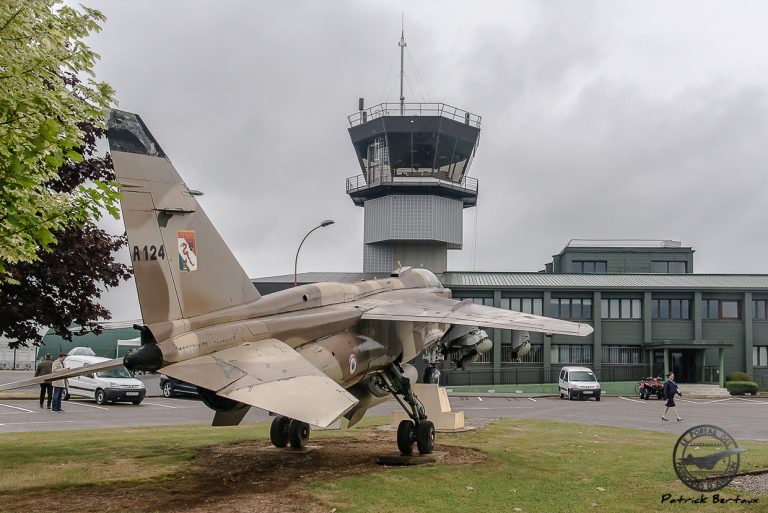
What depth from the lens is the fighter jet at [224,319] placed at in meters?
9.60

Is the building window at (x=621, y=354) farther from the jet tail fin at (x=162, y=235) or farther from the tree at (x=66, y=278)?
the jet tail fin at (x=162, y=235)

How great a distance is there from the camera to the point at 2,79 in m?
8.73

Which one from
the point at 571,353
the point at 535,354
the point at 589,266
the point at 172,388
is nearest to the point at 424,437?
the point at 172,388

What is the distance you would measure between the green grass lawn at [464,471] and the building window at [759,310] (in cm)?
3995

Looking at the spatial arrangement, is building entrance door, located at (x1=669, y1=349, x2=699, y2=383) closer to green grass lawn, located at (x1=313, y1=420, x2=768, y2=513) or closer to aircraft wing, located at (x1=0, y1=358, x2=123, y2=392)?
green grass lawn, located at (x1=313, y1=420, x2=768, y2=513)

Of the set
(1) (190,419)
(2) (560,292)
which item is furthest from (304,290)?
(2) (560,292)

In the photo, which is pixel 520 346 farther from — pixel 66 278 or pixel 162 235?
pixel 66 278

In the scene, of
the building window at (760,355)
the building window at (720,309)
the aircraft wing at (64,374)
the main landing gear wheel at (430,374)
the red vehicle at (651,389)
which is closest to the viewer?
the aircraft wing at (64,374)

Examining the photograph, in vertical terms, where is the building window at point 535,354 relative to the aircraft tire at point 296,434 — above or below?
above

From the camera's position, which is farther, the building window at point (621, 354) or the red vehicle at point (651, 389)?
the building window at point (621, 354)

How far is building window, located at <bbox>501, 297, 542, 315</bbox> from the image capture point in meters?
52.5

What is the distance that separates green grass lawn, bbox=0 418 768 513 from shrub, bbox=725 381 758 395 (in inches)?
1336

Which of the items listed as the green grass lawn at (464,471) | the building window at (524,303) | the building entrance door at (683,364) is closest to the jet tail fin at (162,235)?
the green grass lawn at (464,471)

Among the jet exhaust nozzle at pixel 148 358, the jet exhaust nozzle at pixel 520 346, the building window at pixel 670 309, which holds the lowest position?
the jet exhaust nozzle at pixel 148 358
